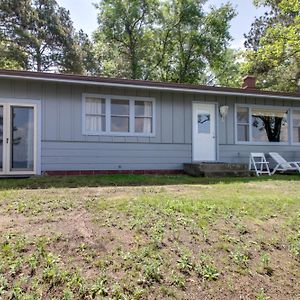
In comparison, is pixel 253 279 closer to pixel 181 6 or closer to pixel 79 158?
pixel 79 158

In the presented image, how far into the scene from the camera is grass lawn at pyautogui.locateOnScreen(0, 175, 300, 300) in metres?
2.68

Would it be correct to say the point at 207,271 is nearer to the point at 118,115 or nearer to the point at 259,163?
the point at 118,115

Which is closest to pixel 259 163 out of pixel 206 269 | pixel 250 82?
pixel 250 82

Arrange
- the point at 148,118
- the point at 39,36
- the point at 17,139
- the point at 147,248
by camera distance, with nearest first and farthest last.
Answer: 1. the point at 147,248
2. the point at 17,139
3. the point at 148,118
4. the point at 39,36

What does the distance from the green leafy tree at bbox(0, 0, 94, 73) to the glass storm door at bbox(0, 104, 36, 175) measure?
12954 millimetres

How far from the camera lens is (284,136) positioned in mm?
11188

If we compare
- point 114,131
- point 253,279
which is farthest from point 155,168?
point 253,279

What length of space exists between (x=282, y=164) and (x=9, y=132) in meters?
8.17

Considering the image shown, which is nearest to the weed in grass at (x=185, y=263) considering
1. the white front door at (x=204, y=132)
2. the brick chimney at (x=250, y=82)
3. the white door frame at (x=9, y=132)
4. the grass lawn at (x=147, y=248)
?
the grass lawn at (x=147, y=248)

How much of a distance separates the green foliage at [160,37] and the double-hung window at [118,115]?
49.8ft

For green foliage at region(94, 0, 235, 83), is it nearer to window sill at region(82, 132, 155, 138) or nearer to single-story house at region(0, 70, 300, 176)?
single-story house at region(0, 70, 300, 176)

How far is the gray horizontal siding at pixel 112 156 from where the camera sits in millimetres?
8539

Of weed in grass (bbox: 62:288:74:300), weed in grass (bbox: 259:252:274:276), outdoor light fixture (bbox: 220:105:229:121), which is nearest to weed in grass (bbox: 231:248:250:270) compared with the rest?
weed in grass (bbox: 259:252:274:276)

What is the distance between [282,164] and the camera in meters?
10.1
